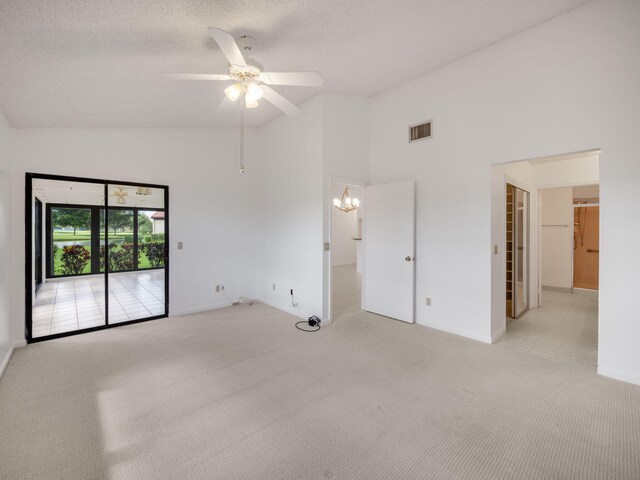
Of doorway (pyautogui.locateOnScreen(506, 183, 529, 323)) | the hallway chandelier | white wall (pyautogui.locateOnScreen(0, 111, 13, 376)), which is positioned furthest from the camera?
the hallway chandelier

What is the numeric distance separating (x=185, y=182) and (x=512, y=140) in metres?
4.62

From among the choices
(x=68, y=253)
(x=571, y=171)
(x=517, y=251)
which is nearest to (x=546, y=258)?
(x=571, y=171)

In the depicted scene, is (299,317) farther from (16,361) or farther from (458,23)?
(458,23)

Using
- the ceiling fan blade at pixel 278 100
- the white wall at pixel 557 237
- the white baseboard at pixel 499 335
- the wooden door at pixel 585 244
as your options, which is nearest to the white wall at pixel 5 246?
the ceiling fan blade at pixel 278 100

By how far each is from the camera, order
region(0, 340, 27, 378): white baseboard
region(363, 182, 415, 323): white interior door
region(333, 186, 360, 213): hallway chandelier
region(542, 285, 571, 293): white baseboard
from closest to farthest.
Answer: region(0, 340, 27, 378): white baseboard < region(363, 182, 415, 323): white interior door < region(542, 285, 571, 293): white baseboard < region(333, 186, 360, 213): hallway chandelier

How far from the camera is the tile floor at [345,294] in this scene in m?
4.79

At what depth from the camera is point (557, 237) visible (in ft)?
20.5

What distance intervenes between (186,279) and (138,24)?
3554 mm

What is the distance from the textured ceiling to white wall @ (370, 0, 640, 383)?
0.31 meters

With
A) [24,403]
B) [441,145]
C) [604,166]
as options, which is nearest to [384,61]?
[441,145]

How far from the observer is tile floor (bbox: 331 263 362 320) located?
4.79m

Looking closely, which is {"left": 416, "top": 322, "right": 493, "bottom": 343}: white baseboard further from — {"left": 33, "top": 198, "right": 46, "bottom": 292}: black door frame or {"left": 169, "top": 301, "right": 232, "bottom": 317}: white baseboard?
{"left": 33, "top": 198, "right": 46, "bottom": 292}: black door frame

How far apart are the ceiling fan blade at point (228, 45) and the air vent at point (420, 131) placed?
2.66m

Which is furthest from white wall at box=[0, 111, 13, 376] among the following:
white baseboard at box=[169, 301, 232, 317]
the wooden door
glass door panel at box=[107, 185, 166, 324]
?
the wooden door
